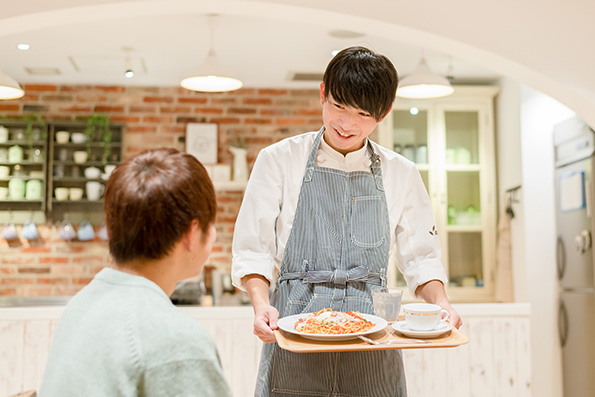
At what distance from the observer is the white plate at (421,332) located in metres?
1.37

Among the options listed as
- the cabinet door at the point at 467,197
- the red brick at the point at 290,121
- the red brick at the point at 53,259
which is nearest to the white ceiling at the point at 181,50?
the red brick at the point at 290,121

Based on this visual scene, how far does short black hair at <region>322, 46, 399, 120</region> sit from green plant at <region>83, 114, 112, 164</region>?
4952 mm

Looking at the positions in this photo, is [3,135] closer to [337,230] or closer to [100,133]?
[100,133]

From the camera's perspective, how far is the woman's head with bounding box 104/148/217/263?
2.96 feet

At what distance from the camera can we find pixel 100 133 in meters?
6.21

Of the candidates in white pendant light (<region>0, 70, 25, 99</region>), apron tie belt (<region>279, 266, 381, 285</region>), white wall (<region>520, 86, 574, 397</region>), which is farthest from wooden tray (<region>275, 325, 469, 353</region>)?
white wall (<region>520, 86, 574, 397</region>)

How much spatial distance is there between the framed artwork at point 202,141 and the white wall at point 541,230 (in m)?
2.89

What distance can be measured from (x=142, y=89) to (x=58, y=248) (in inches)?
69.6

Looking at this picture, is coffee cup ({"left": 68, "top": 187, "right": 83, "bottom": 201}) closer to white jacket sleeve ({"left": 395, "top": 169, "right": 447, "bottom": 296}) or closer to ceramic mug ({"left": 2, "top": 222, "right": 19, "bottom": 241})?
ceramic mug ({"left": 2, "top": 222, "right": 19, "bottom": 241})

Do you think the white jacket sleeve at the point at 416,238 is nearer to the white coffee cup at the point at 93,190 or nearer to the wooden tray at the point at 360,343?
the wooden tray at the point at 360,343

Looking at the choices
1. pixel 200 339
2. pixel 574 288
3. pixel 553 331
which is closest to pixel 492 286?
pixel 553 331

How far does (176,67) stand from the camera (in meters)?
5.75

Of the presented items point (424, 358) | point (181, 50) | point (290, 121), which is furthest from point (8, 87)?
point (424, 358)

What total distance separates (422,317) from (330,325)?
0.22 m
